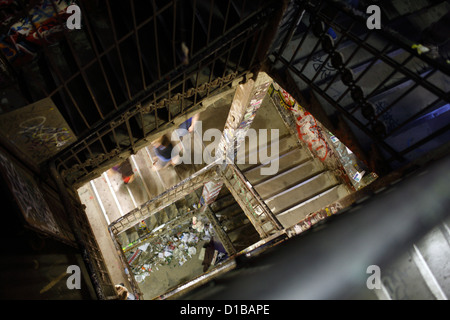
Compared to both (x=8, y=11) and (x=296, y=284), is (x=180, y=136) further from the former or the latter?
(x=296, y=284)

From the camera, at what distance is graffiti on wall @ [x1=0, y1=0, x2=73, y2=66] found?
12.3 feet

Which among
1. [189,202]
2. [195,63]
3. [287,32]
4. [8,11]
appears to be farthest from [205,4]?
[189,202]

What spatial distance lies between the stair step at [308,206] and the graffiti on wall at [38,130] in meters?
6.30

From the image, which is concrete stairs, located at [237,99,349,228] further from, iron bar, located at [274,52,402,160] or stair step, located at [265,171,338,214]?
iron bar, located at [274,52,402,160]

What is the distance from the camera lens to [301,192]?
8461 millimetres

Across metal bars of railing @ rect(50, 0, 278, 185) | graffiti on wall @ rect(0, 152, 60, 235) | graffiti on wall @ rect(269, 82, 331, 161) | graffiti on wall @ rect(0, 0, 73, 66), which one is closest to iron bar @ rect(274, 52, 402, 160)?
metal bars of railing @ rect(50, 0, 278, 185)

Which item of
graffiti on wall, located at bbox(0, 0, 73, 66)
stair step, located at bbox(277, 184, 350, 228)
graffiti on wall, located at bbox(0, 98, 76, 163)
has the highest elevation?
graffiti on wall, located at bbox(0, 0, 73, 66)

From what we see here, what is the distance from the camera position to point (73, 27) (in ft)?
11.6

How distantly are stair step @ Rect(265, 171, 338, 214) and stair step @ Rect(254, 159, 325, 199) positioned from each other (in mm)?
147

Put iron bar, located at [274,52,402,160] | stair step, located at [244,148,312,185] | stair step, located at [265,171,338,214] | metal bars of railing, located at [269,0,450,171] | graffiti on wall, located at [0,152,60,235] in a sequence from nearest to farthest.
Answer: graffiti on wall, located at [0,152,60,235]
metal bars of railing, located at [269,0,450,171]
iron bar, located at [274,52,402,160]
stair step, located at [265,171,338,214]
stair step, located at [244,148,312,185]

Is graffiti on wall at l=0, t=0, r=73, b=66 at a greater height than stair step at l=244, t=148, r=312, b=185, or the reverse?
graffiti on wall at l=0, t=0, r=73, b=66

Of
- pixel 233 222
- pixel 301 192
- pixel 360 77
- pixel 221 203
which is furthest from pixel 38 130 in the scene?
pixel 233 222

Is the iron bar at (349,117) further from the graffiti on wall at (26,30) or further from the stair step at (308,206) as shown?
the stair step at (308,206)

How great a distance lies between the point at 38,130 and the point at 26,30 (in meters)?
1.64
